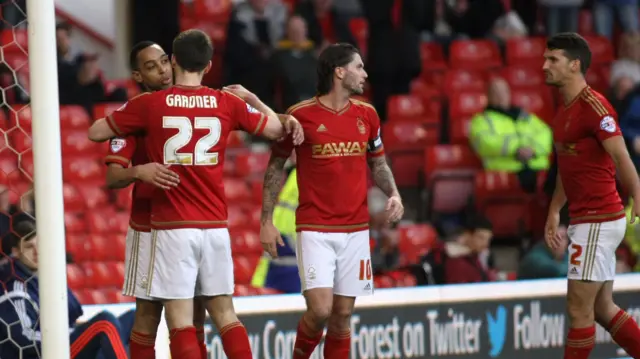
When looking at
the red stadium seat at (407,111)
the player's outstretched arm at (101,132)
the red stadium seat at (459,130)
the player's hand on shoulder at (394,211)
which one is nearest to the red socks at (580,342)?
the player's hand on shoulder at (394,211)

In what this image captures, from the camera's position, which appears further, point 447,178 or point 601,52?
point 601,52

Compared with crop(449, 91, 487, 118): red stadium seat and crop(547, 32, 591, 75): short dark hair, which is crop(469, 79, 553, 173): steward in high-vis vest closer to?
crop(449, 91, 487, 118): red stadium seat

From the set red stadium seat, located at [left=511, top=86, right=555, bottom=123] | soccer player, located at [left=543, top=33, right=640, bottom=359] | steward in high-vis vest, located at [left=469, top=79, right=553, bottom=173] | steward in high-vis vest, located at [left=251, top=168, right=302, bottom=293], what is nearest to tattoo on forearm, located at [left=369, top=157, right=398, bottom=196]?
soccer player, located at [left=543, top=33, right=640, bottom=359]

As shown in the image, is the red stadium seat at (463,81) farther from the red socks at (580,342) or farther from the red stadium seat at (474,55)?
the red socks at (580,342)

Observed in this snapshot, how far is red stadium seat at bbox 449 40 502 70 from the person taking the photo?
1246 cm

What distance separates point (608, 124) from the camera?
6375 millimetres

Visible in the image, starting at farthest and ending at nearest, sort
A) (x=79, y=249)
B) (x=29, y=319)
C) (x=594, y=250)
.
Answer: (x=79, y=249), (x=29, y=319), (x=594, y=250)

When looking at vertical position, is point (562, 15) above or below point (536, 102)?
above

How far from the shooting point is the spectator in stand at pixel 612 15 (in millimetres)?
12883

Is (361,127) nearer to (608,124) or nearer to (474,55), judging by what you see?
(608,124)

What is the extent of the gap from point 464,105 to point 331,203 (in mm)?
5392

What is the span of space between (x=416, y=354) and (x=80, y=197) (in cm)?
381

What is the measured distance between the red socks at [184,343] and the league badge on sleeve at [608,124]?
7.86 feet

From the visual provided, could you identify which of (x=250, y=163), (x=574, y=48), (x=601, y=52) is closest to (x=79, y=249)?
(x=250, y=163)
